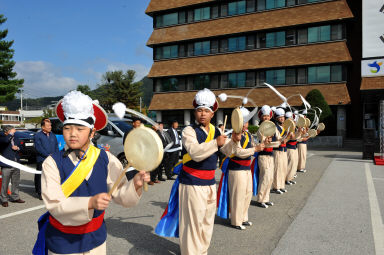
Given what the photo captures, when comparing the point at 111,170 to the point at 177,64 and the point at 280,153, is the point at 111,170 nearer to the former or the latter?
the point at 280,153

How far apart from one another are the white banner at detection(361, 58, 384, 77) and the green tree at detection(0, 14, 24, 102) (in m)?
30.1

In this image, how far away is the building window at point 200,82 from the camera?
1148 inches

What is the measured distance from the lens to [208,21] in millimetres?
28812

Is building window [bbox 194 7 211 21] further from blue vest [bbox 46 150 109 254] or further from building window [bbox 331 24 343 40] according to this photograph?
blue vest [bbox 46 150 109 254]

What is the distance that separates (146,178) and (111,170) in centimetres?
57

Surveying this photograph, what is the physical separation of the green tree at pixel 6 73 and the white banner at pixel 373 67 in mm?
30140

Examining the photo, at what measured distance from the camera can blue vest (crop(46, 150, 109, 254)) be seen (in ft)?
6.87

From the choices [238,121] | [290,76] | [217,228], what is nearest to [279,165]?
[217,228]

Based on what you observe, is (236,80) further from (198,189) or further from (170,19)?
(198,189)

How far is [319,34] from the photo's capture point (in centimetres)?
2453

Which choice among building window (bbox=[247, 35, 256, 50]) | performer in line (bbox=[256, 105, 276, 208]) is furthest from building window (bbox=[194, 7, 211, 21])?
performer in line (bbox=[256, 105, 276, 208])

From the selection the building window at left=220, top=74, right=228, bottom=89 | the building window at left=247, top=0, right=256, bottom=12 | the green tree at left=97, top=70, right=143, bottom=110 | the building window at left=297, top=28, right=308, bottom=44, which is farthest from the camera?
the green tree at left=97, top=70, right=143, bottom=110

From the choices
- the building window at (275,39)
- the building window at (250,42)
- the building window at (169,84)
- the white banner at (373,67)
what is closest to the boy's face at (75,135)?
the white banner at (373,67)

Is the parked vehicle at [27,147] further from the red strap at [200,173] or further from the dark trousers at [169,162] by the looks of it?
the red strap at [200,173]
